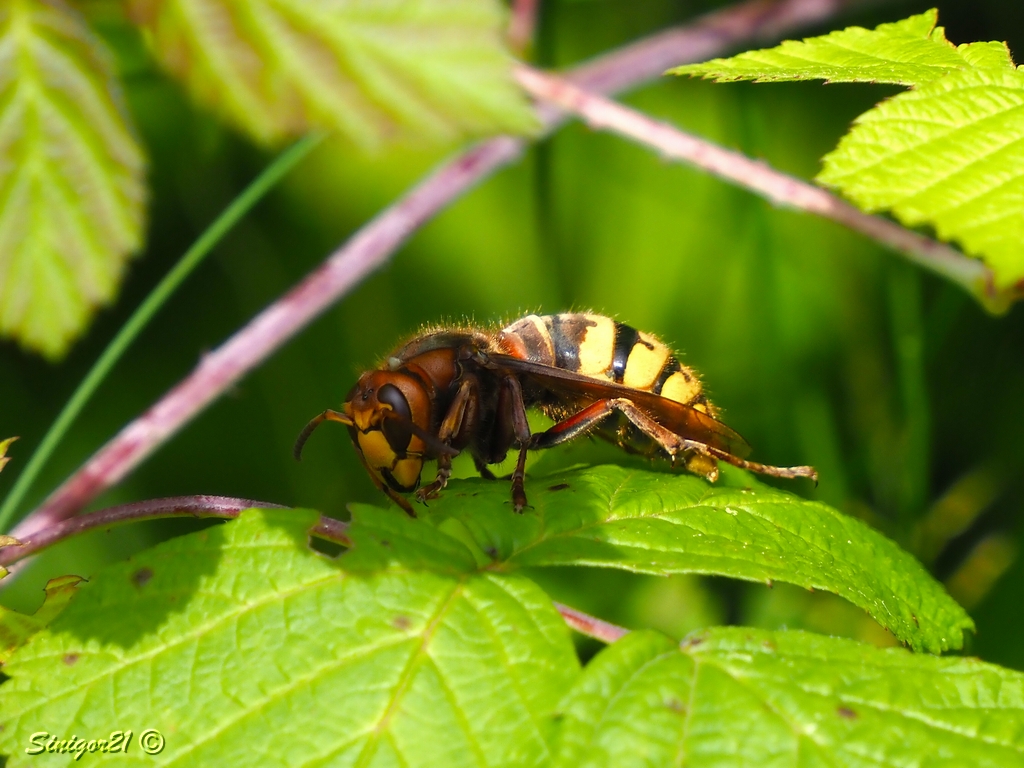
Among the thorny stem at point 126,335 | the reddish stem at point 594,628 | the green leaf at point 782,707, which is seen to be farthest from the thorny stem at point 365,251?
the green leaf at point 782,707

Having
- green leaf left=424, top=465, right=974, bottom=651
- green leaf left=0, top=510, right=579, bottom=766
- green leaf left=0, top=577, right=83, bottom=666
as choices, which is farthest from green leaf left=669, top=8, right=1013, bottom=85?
green leaf left=0, top=577, right=83, bottom=666

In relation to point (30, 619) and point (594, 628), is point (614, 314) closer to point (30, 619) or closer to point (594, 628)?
point (594, 628)

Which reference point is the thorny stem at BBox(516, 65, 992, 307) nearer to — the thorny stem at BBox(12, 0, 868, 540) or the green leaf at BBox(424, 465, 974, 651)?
the thorny stem at BBox(12, 0, 868, 540)

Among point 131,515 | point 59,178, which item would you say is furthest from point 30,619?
point 59,178

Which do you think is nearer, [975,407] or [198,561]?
[198,561]

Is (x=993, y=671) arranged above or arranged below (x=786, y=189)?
below

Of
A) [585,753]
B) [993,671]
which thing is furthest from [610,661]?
[993,671]

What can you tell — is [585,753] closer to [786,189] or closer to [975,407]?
[786,189]
